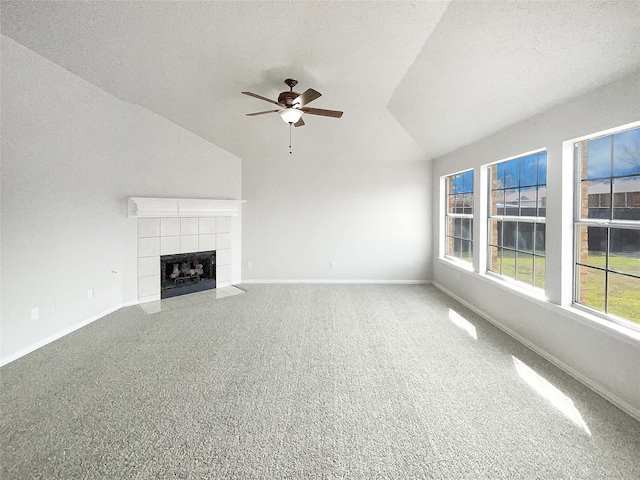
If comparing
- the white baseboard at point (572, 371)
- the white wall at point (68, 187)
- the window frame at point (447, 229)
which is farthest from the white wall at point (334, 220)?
the white baseboard at point (572, 371)

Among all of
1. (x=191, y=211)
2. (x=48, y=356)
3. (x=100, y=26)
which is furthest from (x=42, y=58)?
(x=48, y=356)

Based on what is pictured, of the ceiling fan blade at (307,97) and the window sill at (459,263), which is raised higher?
the ceiling fan blade at (307,97)

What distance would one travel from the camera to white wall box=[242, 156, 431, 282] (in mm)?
5859

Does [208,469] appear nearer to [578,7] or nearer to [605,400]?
[605,400]

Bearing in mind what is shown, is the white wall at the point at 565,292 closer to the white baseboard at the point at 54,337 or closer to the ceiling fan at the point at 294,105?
the ceiling fan at the point at 294,105

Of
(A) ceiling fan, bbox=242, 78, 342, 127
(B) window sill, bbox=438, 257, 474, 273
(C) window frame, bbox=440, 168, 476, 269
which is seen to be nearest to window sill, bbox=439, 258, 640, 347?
(B) window sill, bbox=438, 257, 474, 273

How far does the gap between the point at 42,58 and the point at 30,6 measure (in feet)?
2.43

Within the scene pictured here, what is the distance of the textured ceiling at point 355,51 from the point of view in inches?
83.0

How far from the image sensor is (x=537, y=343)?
2984mm

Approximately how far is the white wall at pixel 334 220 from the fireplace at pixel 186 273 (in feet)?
2.44

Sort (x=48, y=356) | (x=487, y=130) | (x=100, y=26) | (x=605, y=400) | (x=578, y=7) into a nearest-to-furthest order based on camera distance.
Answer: (x=578, y=7) → (x=605, y=400) → (x=100, y=26) → (x=48, y=356) → (x=487, y=130)

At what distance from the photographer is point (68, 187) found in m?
3.42

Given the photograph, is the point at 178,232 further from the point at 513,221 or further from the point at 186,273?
the point at 513,221

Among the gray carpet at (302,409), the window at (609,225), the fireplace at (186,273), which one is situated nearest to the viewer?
the gray carpet at (302,409)
